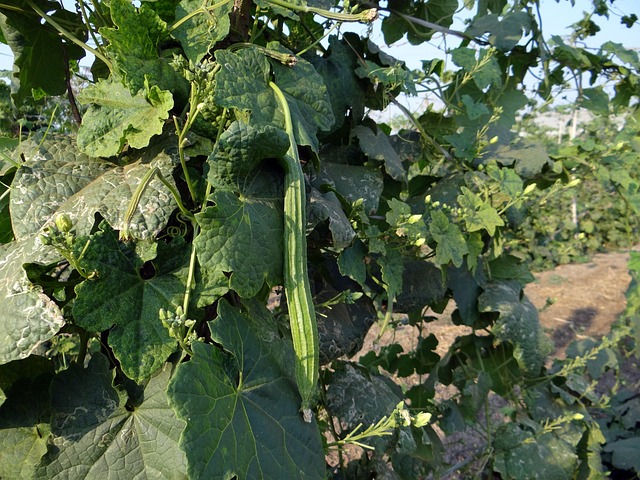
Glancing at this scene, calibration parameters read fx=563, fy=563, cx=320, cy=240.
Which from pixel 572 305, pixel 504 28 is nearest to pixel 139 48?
pixel 504 28

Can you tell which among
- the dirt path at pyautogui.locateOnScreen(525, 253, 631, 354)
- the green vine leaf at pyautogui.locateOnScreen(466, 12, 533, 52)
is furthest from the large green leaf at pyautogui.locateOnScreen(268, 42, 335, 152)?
the dirt path at pyautogui.locateOnScreen(525, 253, 631, 354)

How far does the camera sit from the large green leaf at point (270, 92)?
3.40ft

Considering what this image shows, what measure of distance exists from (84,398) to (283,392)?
37 cm

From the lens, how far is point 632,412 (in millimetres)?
3734

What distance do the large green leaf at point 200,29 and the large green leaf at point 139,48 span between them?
39 millimetres

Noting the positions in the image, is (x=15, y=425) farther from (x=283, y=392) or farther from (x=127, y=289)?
(x=283, y=392)

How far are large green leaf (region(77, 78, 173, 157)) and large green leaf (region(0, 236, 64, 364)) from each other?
0.69 feet

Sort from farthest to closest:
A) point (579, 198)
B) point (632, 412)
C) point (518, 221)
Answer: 1. point (579, 198)
2. point (632, 412)
3. point (518, 221)

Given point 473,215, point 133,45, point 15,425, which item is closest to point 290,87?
point 133,45

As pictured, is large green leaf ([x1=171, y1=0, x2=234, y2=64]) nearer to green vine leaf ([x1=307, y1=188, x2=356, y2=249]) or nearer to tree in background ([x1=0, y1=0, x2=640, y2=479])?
tree in background ([x1=0, y1=0, x2=640, y2=479])

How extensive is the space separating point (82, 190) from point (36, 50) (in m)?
0.54

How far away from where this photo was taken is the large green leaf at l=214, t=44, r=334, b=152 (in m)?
1.04

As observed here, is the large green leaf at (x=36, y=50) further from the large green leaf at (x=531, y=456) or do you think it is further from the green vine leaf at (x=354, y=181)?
the large green leaf at (x=531, y=456)

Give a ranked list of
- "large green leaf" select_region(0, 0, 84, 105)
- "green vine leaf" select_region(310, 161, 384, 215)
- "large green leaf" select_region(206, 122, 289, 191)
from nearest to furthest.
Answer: "large green leaf" select_region(206, 122, 289, 191) → "large green leaf" select_region(0, 0, 84, 105) → "green vine leaf" select_region(310, 161, 384, 215)
